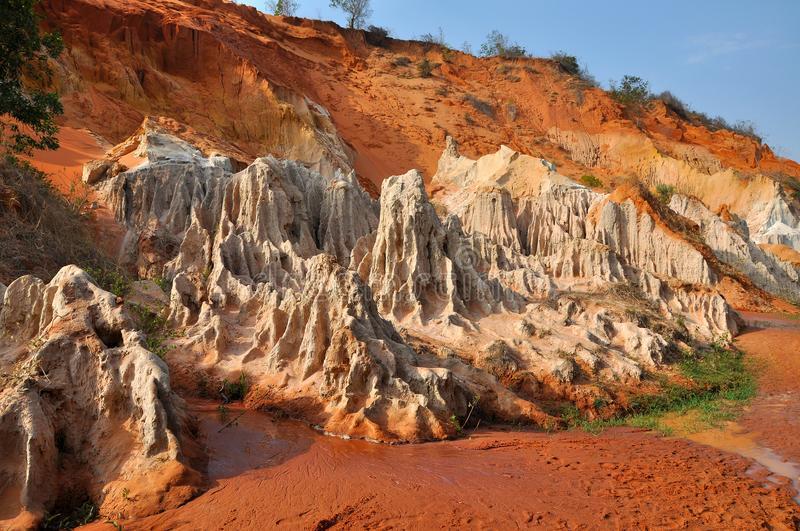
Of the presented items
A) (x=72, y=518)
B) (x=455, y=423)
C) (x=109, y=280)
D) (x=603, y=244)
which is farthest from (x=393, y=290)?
(x=603, y=244)

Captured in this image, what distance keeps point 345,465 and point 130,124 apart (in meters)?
21.3

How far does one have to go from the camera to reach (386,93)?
40.1 m

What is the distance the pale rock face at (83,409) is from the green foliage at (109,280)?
13.7ft

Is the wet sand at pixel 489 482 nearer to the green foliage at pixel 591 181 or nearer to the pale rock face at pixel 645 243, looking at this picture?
the pale rock face at pixel 645 243

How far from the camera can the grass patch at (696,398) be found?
8625 millimetres

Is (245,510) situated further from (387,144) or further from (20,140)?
(387,144)

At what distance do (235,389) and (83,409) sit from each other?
2863 millimetres

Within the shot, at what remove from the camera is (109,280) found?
11.2 m

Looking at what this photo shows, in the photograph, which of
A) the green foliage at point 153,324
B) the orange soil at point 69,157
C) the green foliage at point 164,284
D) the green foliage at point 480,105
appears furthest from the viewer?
the green foliage at point 480,105

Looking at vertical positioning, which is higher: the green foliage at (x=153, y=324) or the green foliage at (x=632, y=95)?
the green foliage at (x=632, y=95)

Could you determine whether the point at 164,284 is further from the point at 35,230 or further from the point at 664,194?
the point at 664,194

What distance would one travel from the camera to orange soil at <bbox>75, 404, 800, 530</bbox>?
4.59 m

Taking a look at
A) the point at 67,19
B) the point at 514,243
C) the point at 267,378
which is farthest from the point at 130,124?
the point at 267,378

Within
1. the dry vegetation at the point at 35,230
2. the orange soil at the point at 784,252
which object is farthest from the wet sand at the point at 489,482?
the orange soil at the point at 784,252
